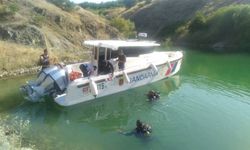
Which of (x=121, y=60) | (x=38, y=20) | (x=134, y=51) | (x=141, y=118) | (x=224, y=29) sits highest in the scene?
(x=38, y=20)

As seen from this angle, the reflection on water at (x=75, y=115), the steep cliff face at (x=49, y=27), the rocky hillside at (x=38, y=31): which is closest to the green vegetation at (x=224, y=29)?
the steep cliff face at (x=49, y=27)

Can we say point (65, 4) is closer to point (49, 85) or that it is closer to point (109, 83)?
point (109, 83)

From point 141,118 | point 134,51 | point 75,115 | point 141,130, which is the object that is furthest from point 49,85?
point 134,51

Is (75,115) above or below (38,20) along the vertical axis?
below

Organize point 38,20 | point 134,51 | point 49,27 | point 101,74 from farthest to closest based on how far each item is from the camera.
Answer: point 49,27 → point 38,20 → point 134,51 → point 101,74

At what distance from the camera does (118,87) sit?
23656 millimetres

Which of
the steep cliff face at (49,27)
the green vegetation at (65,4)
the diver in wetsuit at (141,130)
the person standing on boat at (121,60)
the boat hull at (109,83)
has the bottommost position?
the diver in wetsuit at (141,130)

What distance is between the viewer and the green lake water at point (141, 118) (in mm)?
15938

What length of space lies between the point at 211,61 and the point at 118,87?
19.9m

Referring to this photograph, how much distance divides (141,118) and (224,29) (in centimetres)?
4619

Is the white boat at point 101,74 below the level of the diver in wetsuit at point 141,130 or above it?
above

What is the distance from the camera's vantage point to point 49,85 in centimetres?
2112

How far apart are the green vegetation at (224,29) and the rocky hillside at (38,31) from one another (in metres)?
20.8

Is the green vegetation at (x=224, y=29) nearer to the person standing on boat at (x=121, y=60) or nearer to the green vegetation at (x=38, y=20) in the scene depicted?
the green vegetation at (x=38, y=20)
